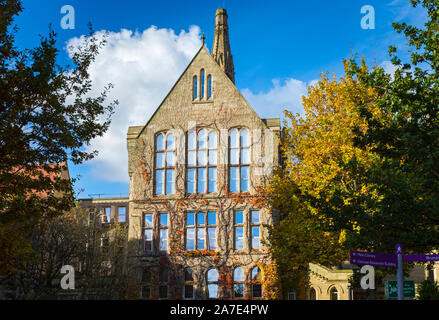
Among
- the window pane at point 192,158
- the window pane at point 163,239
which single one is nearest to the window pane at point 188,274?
the window pane at point 163,239

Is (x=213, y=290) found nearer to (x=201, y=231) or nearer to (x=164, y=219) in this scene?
(x=201, y=231)

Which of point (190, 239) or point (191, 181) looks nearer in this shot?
point (190, 239)

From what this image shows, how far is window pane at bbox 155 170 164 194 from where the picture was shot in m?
35.2

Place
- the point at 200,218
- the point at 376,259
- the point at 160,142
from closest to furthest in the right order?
the point at 376,259
the point at 200,218
the point at 160,142

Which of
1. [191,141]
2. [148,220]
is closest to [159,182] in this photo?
[148,220]

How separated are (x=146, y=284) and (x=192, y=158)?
8.71 meters

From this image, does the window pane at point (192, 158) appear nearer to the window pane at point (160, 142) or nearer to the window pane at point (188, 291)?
the window pane at point (160, 142)

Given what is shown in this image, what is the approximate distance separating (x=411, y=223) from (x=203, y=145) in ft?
72.8

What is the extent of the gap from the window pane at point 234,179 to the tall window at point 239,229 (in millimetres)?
1560

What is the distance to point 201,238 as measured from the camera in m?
33.9

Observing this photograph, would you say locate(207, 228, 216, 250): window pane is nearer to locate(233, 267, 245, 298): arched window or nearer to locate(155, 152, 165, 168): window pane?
locate(233, 267, 245, 298): arched window

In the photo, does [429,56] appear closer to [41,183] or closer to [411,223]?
[411,223]

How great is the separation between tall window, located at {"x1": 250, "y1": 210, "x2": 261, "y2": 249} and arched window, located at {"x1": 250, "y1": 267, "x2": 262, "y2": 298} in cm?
149
